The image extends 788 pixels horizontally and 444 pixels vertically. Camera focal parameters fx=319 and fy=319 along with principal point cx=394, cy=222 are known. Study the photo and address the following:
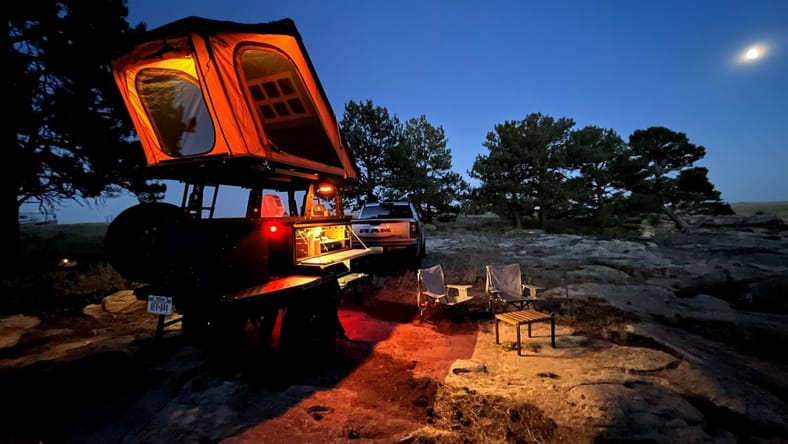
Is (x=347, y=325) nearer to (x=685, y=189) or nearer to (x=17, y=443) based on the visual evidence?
(x=17, y=443)

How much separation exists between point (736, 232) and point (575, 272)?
56.0 feet

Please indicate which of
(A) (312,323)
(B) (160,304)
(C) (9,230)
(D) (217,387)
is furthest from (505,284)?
(C) (9,230)

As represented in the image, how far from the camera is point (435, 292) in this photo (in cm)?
611

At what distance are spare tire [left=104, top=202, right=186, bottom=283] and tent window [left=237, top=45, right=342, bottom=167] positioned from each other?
1.79 metres

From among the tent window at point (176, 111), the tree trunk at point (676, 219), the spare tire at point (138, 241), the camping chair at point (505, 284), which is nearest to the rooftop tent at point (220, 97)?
the tent window at point (176, 111)

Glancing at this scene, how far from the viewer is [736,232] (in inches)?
721

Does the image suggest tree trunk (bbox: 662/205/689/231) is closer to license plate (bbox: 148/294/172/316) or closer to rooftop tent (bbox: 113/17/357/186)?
rooftop tent (bbox: 113/17/357/186)

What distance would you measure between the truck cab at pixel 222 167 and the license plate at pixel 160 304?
0.02 m

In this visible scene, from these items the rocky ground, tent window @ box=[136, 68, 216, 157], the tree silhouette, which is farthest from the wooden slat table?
the tree silhouette

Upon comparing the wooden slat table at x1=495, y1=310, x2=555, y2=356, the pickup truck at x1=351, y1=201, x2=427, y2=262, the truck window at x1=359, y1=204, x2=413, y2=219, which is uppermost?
the truck window at x1=359, y1=204, x2=413, y2=219

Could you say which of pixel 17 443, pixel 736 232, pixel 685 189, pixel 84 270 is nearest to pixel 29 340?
pixel 17 443

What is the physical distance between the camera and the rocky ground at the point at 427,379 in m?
2.68

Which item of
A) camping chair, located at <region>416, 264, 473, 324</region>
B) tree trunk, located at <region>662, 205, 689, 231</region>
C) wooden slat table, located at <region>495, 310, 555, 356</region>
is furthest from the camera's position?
tree trunk, located at <region>662, 205, 689, 231</region>

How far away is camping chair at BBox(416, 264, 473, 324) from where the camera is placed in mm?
5902
